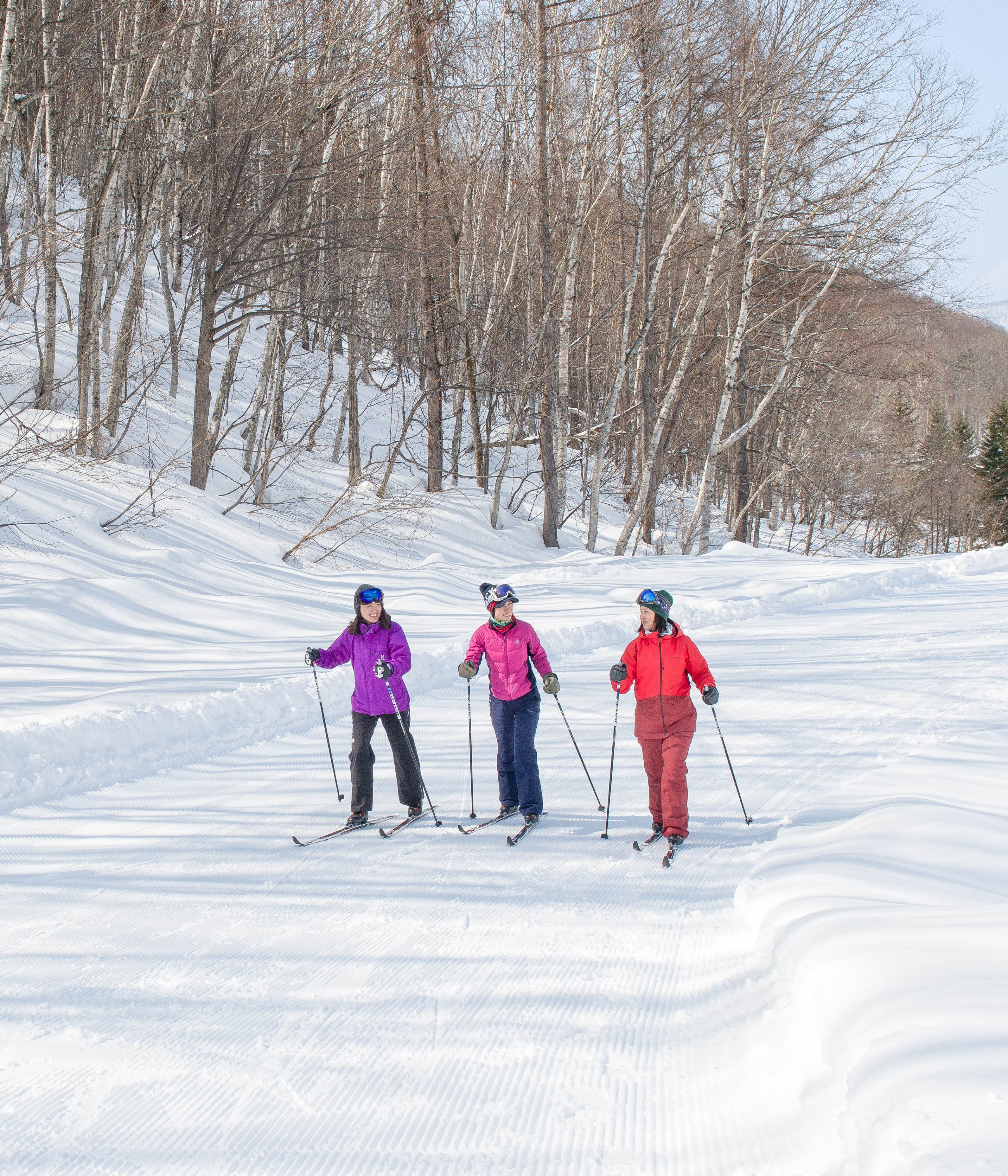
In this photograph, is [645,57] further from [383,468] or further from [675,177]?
[383,468]

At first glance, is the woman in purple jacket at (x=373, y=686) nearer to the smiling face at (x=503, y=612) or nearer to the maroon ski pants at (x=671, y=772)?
the smiling face at (x=503, y=612)

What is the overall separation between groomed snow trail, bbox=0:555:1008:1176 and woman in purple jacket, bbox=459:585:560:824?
278 mm

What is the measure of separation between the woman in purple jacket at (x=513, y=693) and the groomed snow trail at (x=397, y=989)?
0.91 ft

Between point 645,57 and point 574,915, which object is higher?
point 645,57

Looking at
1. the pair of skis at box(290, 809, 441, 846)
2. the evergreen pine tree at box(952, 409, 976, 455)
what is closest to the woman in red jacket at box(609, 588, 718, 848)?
the pair of skis at box(290, 809, 441, 846)

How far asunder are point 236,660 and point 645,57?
53.2 feet

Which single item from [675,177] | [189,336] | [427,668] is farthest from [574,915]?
[189,336]

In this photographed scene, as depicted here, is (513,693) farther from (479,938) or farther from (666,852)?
(479,938)

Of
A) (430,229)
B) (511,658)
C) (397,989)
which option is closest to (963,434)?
(430,229)

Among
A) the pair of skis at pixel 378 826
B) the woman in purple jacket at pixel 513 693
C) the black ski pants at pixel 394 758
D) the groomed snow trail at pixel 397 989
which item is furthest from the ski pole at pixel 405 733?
the woman in purple jacket at pixel 513 693

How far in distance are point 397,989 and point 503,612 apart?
279 cm

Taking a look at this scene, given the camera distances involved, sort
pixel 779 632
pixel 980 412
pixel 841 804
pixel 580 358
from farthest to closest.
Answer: pixel 980 412, pixel 580 358, pixel 779 632, pixel 841 804

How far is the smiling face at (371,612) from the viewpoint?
617 cm

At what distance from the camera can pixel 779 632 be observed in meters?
13.0
